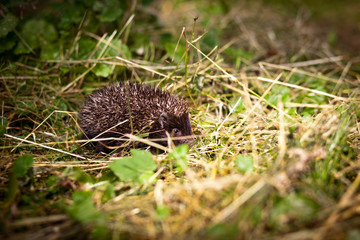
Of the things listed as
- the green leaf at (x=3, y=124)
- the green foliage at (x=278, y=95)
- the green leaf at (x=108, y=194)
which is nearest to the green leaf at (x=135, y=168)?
the green leaf at (x=108, y=194)

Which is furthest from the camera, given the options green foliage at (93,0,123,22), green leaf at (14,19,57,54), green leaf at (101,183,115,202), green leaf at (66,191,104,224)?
green foliage at (93,0,123,22)

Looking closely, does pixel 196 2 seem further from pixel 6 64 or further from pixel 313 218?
pixel 313 218

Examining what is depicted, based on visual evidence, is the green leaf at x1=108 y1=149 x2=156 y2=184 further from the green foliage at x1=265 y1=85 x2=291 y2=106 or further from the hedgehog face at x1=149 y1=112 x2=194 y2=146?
the green foliage at x1=265 y1=85 x2=291 y2=106

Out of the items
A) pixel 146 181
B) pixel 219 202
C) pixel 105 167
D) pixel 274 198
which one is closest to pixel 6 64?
pixel 105 167

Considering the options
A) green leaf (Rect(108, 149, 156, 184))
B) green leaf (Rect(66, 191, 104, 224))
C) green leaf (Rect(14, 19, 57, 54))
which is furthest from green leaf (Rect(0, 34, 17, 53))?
green leaf (Rect(66, 191, 104, 224))

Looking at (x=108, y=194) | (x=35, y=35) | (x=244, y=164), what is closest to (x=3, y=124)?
(x=108, y=194)

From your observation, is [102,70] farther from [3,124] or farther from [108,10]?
[3,124]

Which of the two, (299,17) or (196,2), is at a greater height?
(196,2)
